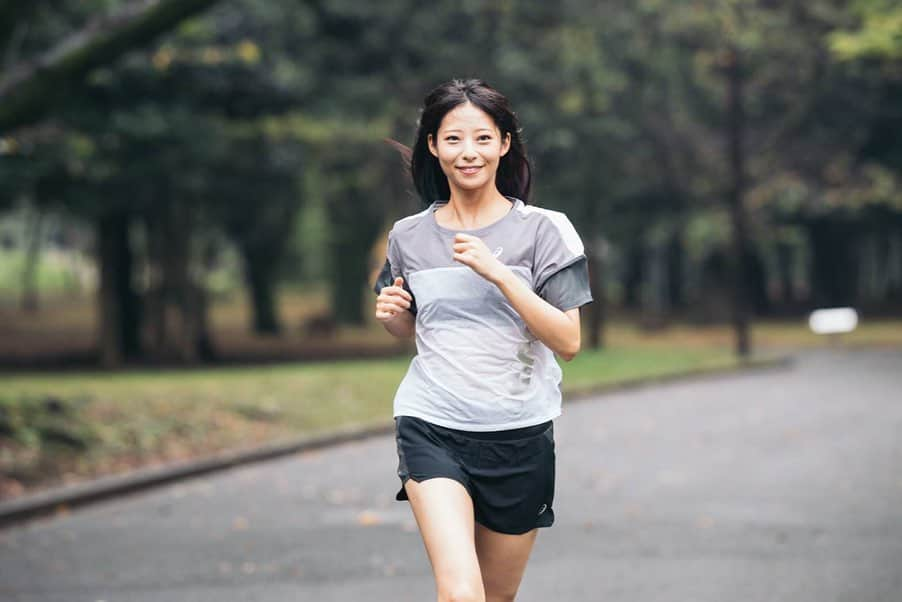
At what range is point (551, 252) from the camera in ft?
13.6

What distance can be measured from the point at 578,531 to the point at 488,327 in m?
5.15

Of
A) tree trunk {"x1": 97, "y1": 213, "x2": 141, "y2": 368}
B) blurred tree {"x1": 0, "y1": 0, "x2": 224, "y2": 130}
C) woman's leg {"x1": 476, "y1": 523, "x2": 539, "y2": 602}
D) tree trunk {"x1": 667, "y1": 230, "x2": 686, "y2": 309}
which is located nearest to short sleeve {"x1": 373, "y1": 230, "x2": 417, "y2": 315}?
woman's leg {"x1": 476, "y1": 523, "x2": 539, "y2": 602}

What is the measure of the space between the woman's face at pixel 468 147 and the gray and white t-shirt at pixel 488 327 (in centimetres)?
13

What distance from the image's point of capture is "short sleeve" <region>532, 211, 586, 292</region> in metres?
4.12

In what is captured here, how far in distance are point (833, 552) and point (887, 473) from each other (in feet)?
12.3

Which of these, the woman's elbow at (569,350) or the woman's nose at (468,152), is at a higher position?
the woman's nose at (468,152)

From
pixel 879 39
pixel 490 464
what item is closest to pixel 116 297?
pixel 879 39

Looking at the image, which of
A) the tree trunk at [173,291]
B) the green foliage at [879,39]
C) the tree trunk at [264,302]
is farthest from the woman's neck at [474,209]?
the tree trunk at [264,302]

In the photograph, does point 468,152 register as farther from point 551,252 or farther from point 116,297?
point 116,297

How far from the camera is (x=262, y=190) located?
1251 inches

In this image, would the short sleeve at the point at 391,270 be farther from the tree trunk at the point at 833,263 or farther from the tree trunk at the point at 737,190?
the tree trunk at the point at 833,263

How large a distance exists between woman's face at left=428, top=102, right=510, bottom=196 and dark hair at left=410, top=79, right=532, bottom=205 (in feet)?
0.09

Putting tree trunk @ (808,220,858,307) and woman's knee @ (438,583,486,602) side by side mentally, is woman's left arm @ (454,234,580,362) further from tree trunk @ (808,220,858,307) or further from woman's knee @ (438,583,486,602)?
tree trunk @ (808,220,858,307)

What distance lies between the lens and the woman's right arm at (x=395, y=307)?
416cm
